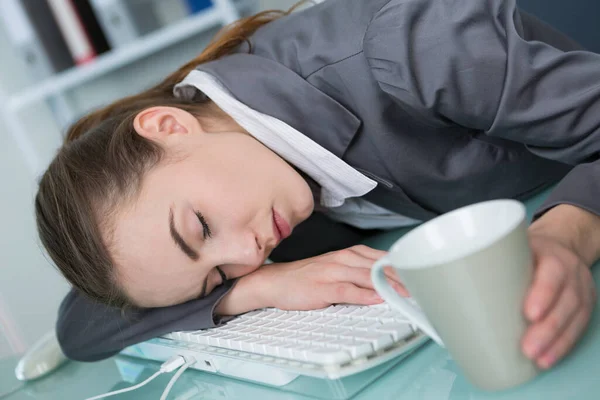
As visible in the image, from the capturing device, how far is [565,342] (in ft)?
1.61

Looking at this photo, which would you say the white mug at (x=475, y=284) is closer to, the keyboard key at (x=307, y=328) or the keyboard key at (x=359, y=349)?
the keyboard key at (x=359, y=349)

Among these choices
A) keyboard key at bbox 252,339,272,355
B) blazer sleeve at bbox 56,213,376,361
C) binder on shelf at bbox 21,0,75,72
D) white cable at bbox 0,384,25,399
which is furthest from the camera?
binder on shelf at bbox 21,0,75,72

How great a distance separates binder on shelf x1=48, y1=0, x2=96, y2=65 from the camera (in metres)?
1.93

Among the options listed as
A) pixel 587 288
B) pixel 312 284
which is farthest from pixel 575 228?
pixel 312 284

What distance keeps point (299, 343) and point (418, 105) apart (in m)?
0.30

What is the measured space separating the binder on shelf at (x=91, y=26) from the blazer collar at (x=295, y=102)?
1.20 meters

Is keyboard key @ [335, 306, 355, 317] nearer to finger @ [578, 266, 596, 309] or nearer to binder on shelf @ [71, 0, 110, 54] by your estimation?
finger @ [578, 266, 596, 309]

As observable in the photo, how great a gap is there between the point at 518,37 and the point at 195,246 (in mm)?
419

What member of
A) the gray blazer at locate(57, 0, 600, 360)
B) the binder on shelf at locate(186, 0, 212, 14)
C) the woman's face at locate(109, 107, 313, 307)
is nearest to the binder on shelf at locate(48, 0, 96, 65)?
the binder on shelf at locate(186, 0, 212, 14)

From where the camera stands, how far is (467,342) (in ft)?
1.50

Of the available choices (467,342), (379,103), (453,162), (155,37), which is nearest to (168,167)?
(379,103)

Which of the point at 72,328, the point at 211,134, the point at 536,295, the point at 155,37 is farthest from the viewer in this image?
the point at 155,37

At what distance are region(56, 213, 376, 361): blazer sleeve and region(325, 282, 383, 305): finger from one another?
18cm

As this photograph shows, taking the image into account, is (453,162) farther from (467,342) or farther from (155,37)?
(155,37)
